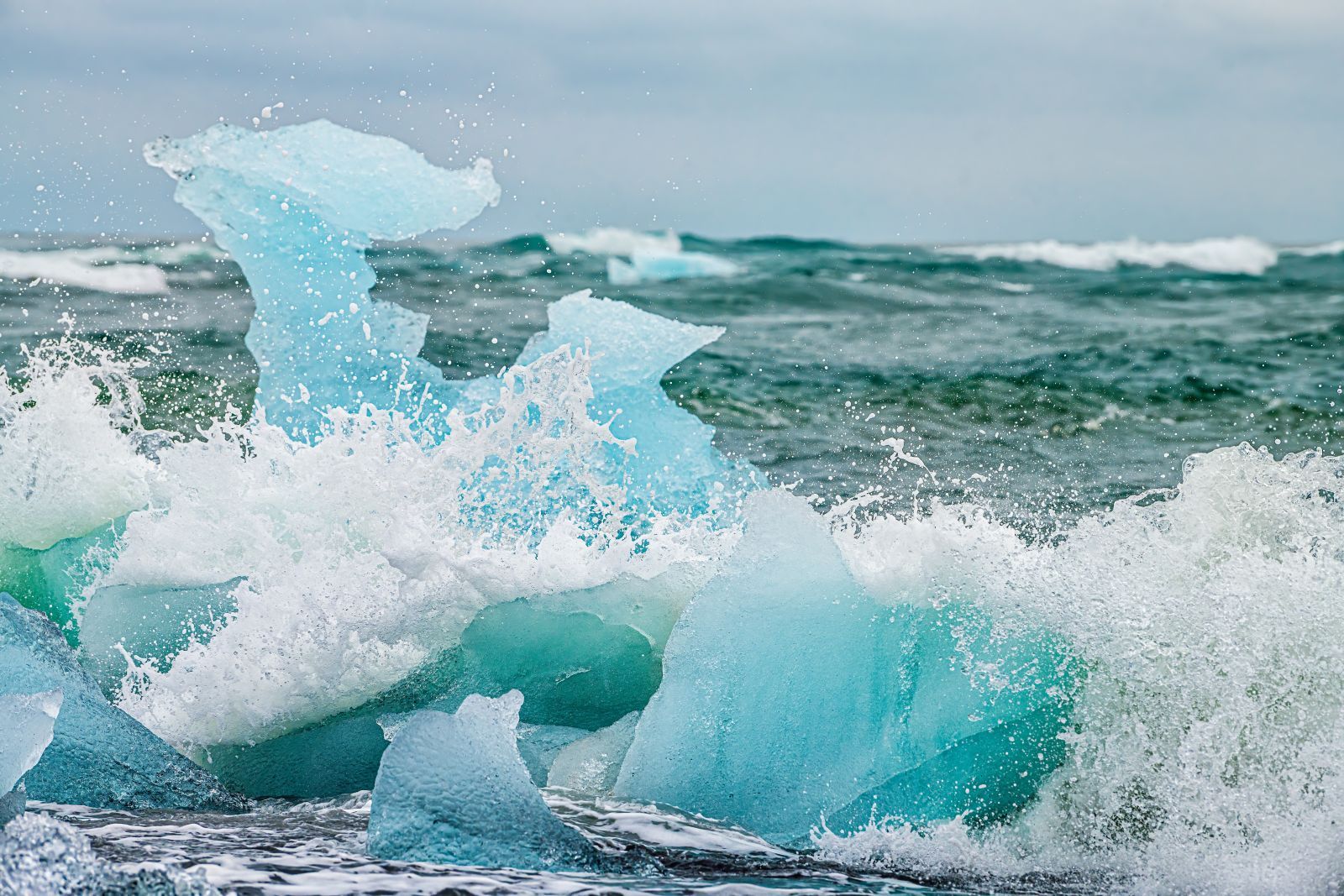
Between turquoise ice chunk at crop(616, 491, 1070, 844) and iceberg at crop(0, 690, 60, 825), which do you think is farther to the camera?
turquoise ice chunk at crop(616, 491, 1070, 844)

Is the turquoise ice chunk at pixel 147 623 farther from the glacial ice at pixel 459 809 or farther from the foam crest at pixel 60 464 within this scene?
the glacial ice at pixel 459 809

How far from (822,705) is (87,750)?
5.76 ft

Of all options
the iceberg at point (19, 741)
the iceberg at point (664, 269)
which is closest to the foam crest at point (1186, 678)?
the iceberg at point (19, 741)

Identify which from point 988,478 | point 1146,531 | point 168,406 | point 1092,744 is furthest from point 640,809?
point 168,406

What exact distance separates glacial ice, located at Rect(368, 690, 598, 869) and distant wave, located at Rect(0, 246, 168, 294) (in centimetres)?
1304

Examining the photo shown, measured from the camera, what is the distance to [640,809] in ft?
11.1

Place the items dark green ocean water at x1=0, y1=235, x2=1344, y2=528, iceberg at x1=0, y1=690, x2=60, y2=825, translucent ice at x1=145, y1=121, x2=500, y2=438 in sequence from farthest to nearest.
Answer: dark green ocean water at x1=0, y1=235, x2=1344, y2=528 < translucent ice at x1=145, y1=121, x2=500, y2=438 < iceberg at x1=0, y1=690, x2=60, y2=825

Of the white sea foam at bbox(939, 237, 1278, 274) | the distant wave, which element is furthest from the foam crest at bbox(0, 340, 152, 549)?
the white sea foam at bbox(939, 237, 1278, 274)

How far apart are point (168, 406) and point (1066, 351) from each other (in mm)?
7070

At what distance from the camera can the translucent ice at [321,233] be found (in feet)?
18.1

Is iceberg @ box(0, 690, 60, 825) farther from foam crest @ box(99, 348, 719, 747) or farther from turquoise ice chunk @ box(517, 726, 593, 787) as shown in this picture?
turquoise ice chunk @ box(517, 726, 593, 787)

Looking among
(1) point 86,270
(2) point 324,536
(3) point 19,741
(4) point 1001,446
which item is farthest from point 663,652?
(1) point 86,270

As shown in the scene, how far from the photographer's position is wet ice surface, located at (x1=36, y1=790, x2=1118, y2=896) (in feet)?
9.02

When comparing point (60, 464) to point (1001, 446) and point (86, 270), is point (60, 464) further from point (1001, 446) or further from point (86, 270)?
point (86, 270)
